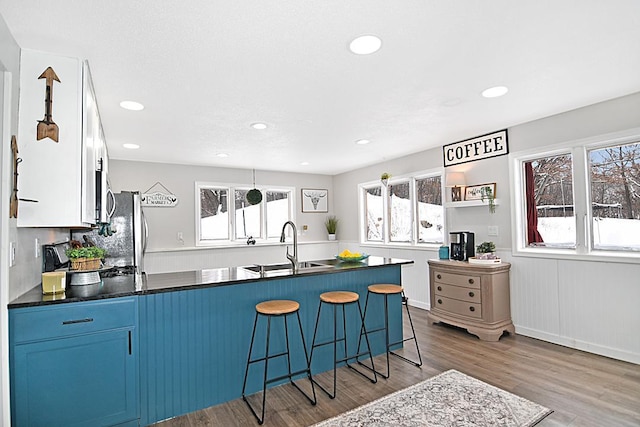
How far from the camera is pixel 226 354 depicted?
2566 mm

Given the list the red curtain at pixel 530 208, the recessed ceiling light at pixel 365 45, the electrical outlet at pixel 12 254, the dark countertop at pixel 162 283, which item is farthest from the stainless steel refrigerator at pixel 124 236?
the red curtain at pixel 530 208

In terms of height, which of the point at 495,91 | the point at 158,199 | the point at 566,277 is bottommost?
the point at 566,277

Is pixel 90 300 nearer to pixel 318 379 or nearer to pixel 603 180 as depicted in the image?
pixel 318 379

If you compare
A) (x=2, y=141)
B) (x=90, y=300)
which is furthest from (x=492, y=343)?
(x=2, y=141)

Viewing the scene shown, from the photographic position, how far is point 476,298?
3830 millimetres

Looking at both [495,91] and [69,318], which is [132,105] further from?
[495,91]

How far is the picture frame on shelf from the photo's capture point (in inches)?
163

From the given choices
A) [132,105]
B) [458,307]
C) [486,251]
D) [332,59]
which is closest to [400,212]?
[486,251]

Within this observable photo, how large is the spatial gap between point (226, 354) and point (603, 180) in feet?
12.5

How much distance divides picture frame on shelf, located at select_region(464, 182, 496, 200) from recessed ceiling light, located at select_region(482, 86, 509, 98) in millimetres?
1471

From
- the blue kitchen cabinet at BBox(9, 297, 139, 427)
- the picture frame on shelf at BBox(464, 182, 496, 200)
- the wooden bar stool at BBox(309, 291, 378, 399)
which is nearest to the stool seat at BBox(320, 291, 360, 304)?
the wooden bar stool at BBox(309, 291, 378, 399)

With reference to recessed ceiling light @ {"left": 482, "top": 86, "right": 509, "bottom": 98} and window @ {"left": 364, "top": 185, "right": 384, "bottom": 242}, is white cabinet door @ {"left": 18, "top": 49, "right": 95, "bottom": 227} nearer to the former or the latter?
recessed ceiling light @ {"left": 482, "top": 86, "right": 509, "bottom": 98}

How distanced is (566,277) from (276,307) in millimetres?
3003

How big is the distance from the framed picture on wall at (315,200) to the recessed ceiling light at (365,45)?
187 inches
